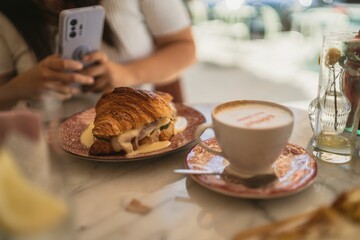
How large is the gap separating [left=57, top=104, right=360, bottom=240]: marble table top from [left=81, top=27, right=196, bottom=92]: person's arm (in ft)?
1.42

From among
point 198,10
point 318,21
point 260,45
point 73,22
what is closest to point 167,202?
point 73,22

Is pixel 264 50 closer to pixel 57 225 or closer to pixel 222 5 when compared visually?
pixel 222 5

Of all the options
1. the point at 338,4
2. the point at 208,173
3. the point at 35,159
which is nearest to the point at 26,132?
the point at 35,159

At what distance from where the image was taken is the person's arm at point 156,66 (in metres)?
1.16

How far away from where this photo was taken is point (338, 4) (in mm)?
4176

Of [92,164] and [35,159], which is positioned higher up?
[35,159]

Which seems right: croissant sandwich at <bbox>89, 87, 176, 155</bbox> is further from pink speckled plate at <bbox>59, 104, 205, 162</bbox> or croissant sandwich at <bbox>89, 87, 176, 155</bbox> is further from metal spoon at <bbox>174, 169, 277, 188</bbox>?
metal spoon at <bbox>174, 169, 277, 188</bbox>

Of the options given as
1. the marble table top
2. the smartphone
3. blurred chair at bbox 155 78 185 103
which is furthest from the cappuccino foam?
blurred chair at bbox 155 78 185 103

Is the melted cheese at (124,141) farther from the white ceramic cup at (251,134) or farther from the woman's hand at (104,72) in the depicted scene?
the woman's hand at (104,72)

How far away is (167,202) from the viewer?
0.62 m

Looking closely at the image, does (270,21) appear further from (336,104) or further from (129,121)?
(129,121)

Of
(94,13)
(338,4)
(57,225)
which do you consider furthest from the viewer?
(338,4)

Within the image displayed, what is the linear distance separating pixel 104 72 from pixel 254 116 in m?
0.60

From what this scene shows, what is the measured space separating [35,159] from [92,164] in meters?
0.25
